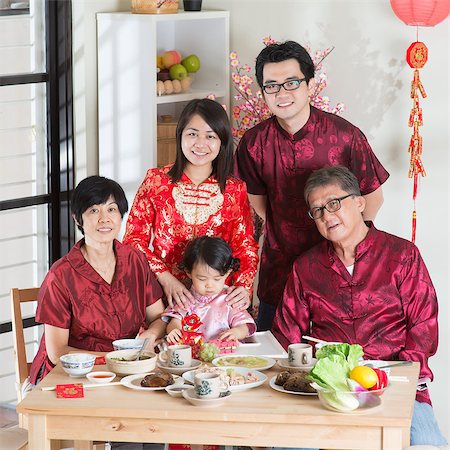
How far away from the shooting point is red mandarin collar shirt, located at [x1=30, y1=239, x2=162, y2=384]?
295 cm

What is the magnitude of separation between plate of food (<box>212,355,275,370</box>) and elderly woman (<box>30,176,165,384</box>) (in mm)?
272

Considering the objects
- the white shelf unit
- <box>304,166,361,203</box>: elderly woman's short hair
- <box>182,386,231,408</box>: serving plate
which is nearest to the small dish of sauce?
<box>182,386,231,408</box>: serving plate

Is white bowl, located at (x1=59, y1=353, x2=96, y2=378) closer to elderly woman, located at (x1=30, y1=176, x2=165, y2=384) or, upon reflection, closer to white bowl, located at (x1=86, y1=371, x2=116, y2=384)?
white bowl, located at (x1=86, y1=371, x2=116, y2=384)

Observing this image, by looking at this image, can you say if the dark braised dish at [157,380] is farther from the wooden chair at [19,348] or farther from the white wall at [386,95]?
the white wall at [386,95]

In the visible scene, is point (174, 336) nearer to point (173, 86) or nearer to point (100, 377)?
point (100, 377)

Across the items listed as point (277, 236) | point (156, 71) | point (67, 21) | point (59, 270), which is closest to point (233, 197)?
point (277, 236)

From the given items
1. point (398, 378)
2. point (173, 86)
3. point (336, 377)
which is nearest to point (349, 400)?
point (336, 377)

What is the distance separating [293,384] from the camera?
2488 mm

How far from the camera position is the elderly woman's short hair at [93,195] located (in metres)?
2.95

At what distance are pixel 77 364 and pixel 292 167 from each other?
3.64ft

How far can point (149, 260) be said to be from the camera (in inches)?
125

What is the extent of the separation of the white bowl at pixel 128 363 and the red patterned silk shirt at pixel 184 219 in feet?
1.65

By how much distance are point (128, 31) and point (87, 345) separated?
140 centimetres

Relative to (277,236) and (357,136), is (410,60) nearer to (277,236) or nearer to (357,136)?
(357,136)
